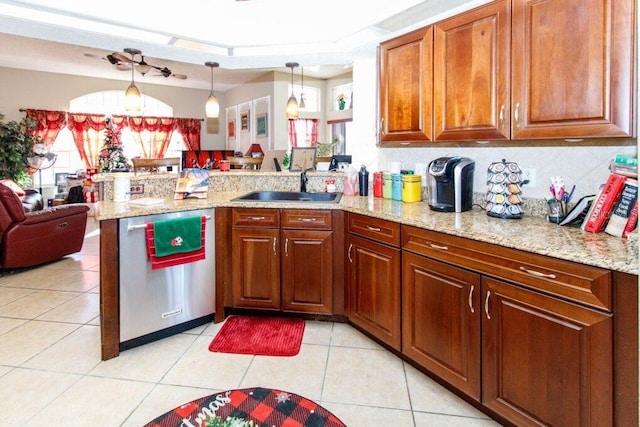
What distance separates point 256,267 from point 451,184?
1.53m

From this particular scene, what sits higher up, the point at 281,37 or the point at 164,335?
the point at 281,37

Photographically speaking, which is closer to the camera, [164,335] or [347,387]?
[347,387]

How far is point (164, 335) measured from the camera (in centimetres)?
270

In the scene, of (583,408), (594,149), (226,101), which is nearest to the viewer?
(583,408)

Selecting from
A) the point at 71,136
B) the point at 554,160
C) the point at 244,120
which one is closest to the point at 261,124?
the point at 244,120

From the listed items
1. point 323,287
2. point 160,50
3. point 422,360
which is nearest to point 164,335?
point 323,287

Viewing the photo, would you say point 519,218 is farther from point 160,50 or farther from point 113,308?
point 160,50

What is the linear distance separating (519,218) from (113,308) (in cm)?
249

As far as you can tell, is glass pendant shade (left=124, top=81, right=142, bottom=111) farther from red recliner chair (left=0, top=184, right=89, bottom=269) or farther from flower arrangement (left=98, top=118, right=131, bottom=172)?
flower arrangement (left=98, top=118, right=131, bottom=172)

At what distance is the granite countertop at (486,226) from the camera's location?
1.41 m

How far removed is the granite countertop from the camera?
1412 mm

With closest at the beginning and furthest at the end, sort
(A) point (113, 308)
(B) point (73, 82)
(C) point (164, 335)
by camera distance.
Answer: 1. (A) point (113, 308)
2. (C) point (164, 335)
3. (B) point (73, 82)

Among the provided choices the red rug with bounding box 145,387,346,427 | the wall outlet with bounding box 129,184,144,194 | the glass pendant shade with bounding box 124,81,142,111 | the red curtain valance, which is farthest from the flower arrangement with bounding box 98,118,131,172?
the red rug with bounding box 145,387,346,427

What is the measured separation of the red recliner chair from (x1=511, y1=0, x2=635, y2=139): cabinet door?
462 centimetres
